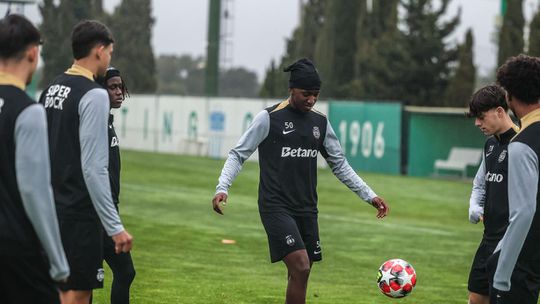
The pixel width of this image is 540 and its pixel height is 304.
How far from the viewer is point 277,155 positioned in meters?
8.82

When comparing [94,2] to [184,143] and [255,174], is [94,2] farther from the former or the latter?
[255,174]

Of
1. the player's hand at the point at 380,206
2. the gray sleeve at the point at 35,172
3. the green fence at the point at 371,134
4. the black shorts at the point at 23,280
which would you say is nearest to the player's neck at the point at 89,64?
the gray sleeve at the point at 35,172

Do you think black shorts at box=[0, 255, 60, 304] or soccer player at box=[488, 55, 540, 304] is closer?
black shorts at box=[0, 255, 60, 304]

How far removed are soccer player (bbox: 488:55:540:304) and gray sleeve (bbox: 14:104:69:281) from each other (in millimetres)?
2426

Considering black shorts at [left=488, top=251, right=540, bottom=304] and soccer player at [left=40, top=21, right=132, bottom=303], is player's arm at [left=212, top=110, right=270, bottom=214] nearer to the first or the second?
soccer player at [left=40, top=21, right=132, bottom=303]

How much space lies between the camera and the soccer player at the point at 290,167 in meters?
8.73

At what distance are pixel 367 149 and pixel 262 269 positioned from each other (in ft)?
77.2

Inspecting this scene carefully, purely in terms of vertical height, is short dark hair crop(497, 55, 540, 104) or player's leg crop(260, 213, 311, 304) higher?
short dark hair crop(497, 55, 540, 104)

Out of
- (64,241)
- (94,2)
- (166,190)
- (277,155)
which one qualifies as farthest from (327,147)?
(94,2)

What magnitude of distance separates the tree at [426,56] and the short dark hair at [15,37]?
160 feet

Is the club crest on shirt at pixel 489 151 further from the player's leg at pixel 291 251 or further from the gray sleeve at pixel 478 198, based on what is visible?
the player's leg at pixel 291 251

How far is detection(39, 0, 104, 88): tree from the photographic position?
206 feet

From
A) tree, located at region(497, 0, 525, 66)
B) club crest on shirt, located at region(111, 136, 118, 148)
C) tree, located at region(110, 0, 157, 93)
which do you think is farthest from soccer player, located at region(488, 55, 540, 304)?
tree, located at region(110, 0, 157, 93)

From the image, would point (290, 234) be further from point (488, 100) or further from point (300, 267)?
point (488, 100)
